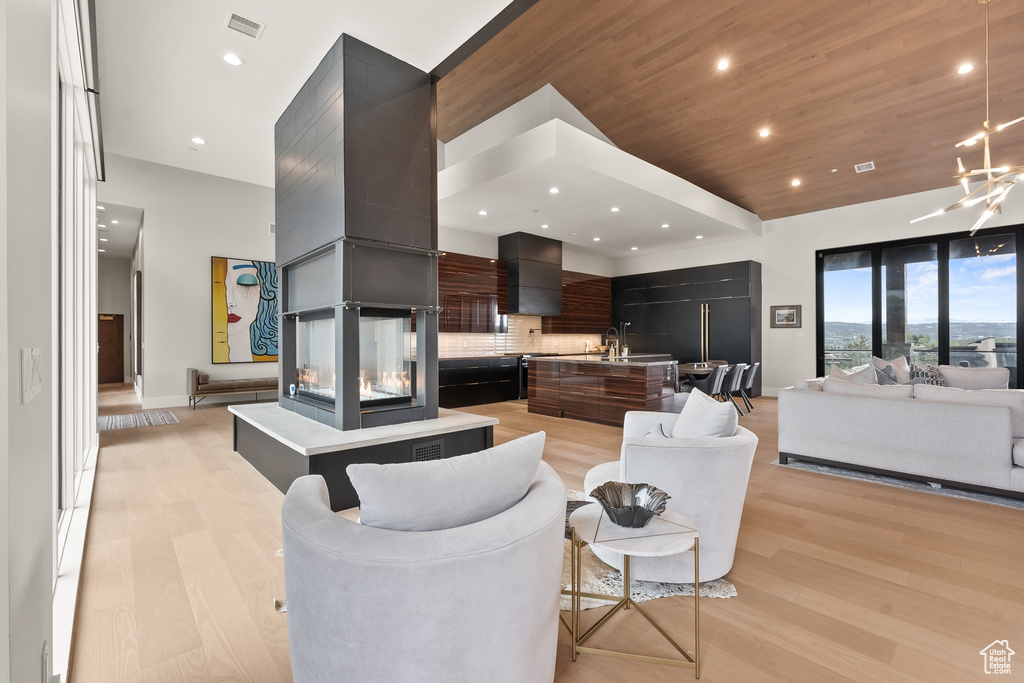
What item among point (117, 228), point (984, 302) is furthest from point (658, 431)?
point (117, 228)

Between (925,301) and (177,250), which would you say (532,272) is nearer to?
(177,250)

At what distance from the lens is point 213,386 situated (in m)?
7.12

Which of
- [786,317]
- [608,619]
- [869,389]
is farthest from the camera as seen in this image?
[786,317]

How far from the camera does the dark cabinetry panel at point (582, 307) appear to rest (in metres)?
9.73

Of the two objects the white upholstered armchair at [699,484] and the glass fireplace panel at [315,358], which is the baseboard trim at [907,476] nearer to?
the white upholstered armchair at [699,484]

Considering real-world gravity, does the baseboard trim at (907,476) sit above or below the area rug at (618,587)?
above

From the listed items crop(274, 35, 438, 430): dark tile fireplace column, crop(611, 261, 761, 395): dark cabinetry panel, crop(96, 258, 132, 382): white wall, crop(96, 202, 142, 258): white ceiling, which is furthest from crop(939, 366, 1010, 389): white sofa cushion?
crop(96, 258, 132, 382): white wall

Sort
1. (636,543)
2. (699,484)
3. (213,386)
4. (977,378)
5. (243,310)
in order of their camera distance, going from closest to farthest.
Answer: (636,543) < (699,484) < (977,378) < (213,386) < (243,310)

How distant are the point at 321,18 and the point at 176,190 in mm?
5301

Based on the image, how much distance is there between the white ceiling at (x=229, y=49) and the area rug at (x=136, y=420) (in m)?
3.38

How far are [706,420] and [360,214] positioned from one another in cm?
267

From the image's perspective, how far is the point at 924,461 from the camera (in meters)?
3.58

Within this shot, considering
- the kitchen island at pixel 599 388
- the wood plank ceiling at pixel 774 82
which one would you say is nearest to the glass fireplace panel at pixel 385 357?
the kitchen island at pixel 599 388

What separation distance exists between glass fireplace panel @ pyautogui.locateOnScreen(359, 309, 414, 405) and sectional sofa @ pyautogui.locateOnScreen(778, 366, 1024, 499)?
3.38 meters
